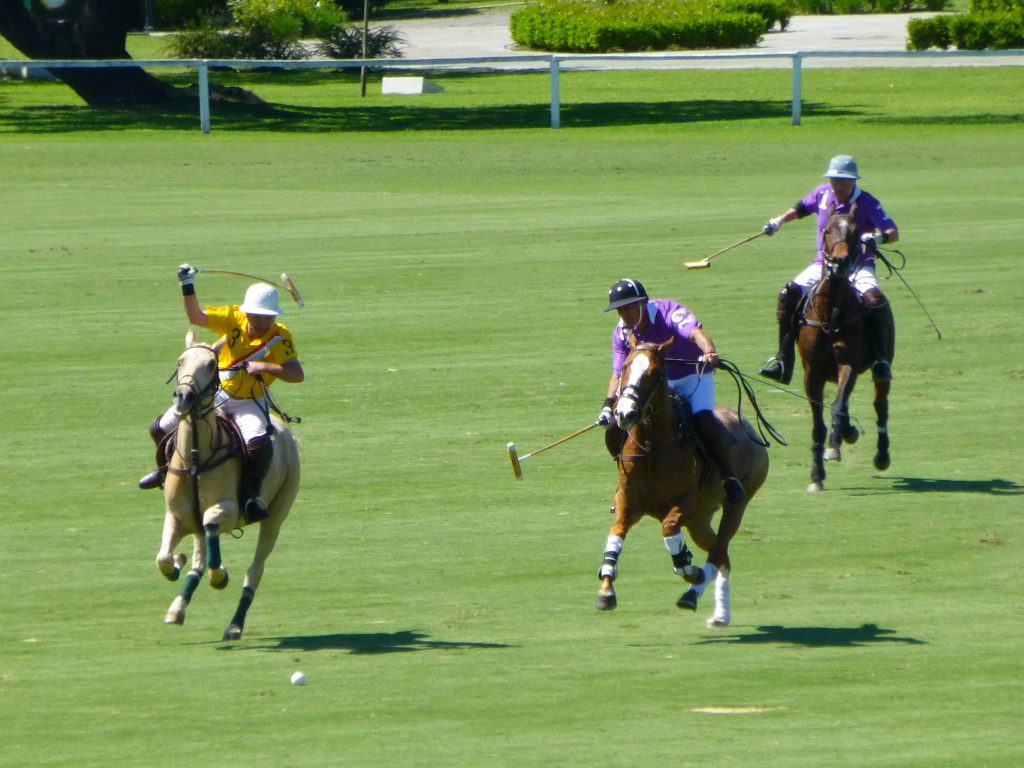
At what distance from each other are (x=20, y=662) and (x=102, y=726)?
4.88 ft

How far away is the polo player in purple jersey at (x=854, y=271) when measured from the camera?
Result: 15.4m

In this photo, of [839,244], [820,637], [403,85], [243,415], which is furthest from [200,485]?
[403,85]

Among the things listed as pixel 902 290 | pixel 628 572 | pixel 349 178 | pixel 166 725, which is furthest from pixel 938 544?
pixel 349 178

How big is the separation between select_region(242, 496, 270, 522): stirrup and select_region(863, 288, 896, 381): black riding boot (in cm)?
647

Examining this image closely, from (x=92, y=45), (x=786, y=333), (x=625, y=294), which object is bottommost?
(x=786, y=333)

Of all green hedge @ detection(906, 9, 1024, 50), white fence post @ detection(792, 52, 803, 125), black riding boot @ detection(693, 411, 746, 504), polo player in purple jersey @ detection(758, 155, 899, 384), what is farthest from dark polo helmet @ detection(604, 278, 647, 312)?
green hedge @ detection(906, 9, 1024, 50)

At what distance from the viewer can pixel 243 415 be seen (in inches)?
449

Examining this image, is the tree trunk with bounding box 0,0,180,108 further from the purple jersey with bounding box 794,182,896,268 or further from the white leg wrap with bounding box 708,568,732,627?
the white leg wrap with bounding box 708,568,732,627

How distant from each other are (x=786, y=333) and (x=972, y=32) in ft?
136

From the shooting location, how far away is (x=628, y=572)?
1295 centimetres

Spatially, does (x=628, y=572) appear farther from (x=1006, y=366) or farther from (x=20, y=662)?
(x=1006, y=366)

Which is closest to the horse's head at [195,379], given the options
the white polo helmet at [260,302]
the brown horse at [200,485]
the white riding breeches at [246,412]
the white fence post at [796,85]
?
the brown horse at [200,485]

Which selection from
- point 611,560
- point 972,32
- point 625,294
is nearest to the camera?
point 611,560

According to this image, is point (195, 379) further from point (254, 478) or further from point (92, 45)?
point (92, 45)
